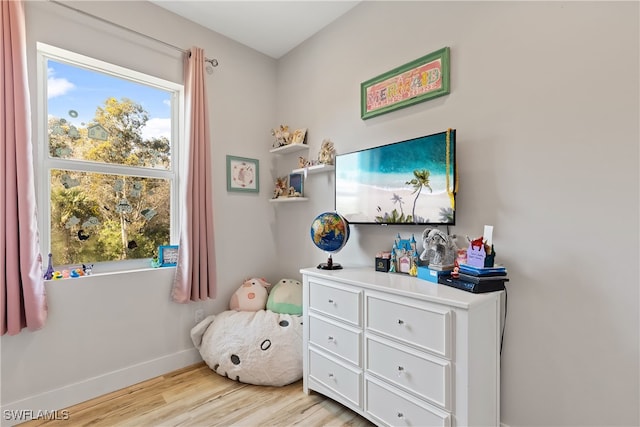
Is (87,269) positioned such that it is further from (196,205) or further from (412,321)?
(412,321)

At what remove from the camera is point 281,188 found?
2889 mm

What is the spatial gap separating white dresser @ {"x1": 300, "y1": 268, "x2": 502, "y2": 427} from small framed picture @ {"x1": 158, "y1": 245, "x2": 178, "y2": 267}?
1241 millimetres

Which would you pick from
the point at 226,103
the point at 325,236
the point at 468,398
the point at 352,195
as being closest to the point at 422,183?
the point at 352,195

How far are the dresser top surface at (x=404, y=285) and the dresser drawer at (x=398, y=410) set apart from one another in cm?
51

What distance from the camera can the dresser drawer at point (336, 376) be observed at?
173cm

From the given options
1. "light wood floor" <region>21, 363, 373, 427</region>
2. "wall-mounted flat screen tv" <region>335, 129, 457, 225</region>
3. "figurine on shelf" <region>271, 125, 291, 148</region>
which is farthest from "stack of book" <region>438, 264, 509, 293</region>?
"figurine on shelf" <region>271, 125, 291, 148</region>

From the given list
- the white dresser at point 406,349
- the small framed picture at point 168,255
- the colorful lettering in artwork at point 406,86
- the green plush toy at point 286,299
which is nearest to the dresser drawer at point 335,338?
the white dresser at point 406,349

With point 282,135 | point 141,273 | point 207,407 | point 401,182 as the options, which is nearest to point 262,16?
point 282,135

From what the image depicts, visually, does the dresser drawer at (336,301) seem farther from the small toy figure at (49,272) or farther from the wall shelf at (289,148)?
the small toy figure at (49,272)

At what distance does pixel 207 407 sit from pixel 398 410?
1.17 m

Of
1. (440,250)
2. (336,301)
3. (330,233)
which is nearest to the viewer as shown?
(440,250)

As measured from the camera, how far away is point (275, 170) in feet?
9.95

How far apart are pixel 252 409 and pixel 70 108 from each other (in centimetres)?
232

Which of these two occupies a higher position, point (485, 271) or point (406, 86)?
point (406, 86)
